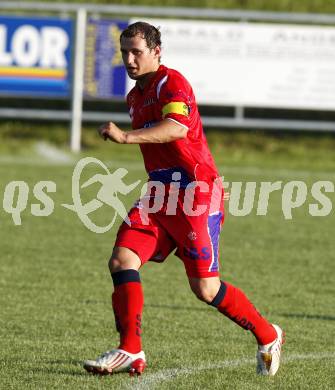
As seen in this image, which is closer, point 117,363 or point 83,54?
point 117,363

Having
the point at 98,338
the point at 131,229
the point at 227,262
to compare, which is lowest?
the point at 227,262

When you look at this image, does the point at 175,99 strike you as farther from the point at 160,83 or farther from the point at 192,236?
the point at 192,236

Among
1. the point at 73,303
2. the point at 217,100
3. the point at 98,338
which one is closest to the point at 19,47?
the point at 217,100

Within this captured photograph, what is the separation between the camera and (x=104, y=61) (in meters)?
20.7

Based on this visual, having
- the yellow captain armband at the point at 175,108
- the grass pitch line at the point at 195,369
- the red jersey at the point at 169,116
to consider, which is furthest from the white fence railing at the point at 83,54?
the yellow captain armband at the point at 175,108

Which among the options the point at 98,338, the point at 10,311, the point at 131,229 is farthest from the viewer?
the point at 10,311

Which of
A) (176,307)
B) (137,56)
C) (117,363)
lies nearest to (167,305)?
(176,307)

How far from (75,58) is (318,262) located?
1080cm

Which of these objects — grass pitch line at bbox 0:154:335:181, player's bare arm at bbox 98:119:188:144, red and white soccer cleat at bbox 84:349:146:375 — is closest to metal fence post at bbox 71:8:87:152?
grass pitch line at bbox 0:154:335:181

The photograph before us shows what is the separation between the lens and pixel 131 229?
20.2ft

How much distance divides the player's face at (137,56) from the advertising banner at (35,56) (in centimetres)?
1456

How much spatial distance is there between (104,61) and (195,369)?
14.9 meters

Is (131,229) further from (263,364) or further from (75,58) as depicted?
(75,58)

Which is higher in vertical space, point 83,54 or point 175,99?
point 175,99
